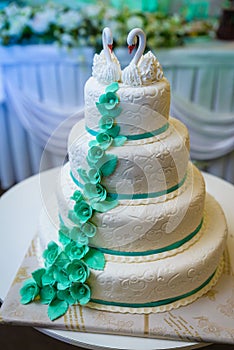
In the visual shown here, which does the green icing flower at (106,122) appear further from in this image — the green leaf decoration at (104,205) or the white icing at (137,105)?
the green leaf decoration at (104,205)

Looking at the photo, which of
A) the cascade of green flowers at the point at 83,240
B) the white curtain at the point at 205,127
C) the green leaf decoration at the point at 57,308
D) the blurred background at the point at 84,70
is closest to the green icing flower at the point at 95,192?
the cascade of green flowers at the point at 83,240

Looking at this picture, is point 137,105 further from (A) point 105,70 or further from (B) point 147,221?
(B) point 147,221

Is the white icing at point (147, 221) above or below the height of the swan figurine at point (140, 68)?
below

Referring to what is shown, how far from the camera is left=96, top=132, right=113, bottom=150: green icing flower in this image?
1190mm

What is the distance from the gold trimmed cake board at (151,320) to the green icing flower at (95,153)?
50cm

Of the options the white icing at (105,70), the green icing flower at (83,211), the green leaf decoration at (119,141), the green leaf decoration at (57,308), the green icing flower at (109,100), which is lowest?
the green leaf decoration at (57,308)

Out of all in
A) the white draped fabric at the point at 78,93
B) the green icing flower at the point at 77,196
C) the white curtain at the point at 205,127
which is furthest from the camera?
the white curtain at the point at 205,127

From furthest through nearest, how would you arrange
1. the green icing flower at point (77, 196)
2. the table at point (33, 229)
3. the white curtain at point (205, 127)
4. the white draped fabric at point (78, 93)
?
the white curtain at point (205, 127), the white draped fabric at point (78, 93), the green icing flower at point (77, 196), the table at point (33, 229)

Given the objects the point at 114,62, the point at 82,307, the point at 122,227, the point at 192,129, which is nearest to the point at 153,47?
the point at 192,129

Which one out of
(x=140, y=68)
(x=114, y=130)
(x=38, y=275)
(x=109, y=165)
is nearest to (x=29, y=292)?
(x=38, y=275)

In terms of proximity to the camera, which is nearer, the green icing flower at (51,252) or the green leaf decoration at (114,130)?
the green leaf decoration at (114,130)

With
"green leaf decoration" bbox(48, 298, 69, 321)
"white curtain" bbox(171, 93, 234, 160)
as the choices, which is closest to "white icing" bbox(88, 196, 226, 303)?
"green leaf decoration" bbox(48, 298, 69, 321)

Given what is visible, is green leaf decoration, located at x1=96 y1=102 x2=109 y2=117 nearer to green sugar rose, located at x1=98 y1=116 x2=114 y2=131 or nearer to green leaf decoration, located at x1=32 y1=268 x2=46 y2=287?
green sugar rose, located at x1=98 y1=116 x2=114 y2=131

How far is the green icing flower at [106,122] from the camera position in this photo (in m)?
1.18
